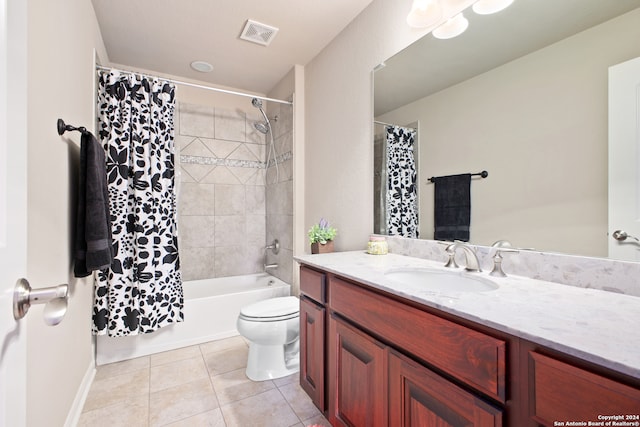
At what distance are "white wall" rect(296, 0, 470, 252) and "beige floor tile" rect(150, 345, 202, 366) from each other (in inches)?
55.7

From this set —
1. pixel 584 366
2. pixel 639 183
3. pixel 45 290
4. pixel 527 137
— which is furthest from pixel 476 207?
pixel 45 290

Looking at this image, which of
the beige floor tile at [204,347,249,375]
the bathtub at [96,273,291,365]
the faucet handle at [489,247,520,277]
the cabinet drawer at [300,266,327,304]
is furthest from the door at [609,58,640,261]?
the bathtub at [96,273,291,365]

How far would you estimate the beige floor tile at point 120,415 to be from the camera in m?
1.54

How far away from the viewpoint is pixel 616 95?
0.94 meters

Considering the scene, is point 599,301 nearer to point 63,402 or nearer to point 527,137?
point 527,137

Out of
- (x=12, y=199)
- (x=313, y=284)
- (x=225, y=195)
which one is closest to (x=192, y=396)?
(x=313, y=284)

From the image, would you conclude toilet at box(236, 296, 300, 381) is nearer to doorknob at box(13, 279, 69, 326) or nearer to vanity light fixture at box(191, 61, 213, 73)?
doorknob at box(13, 279, 69, 326)

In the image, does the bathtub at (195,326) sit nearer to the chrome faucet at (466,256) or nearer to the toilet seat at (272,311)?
the toilet seat at (272,311)

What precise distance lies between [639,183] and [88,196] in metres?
2.27

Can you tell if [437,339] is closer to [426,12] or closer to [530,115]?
[530,115]

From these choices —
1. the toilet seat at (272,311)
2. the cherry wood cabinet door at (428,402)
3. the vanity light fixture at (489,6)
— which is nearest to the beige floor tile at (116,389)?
the toilet seat at (272,311)

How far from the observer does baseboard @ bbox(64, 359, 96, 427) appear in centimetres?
149

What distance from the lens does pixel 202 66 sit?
2.73 meters

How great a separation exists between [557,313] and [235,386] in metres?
1.79
